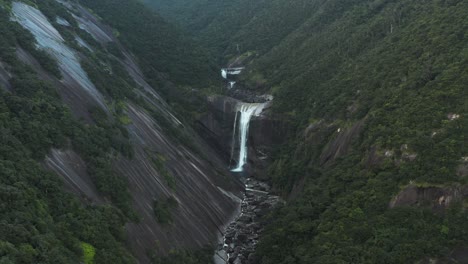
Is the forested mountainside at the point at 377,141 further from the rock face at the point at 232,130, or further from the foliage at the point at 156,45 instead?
the foliage at the point at 156,45

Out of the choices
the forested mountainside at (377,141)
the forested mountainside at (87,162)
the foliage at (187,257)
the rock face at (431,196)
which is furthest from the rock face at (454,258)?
the forested mountainside at (87,162)

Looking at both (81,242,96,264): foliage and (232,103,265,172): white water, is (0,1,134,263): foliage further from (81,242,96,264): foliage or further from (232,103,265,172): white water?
(232,103,265,172): white water

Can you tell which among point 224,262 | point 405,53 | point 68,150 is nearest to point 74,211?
point 68,150

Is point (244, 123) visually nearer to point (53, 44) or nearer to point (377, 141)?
point (53, 44)

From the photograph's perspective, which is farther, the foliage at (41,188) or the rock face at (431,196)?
the rock face at (431,196)

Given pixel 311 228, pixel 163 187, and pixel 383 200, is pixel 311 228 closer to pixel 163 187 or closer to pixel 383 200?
pixel 383 200

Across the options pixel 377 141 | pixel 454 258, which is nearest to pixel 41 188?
→ pixel 454 258
